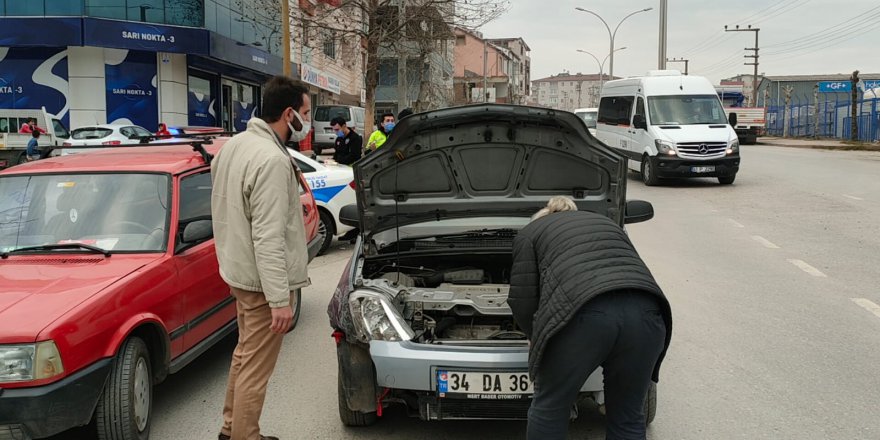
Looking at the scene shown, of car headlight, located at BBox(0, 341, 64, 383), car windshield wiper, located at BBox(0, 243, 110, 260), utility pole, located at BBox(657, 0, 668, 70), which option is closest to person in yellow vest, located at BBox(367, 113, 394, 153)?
car windshield wiper, located at BBox(0, 243, 110, 260)

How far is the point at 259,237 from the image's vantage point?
3.46 meters

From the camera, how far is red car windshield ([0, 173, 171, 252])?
4570mm

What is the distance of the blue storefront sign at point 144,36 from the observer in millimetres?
21297

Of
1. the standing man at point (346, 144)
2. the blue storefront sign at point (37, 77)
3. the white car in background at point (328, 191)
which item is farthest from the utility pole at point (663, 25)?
the white car in background at point (328, 191)

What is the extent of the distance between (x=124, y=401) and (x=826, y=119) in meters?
49.3

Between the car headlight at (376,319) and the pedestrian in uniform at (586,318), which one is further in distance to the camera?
the car headlight at (376,319)

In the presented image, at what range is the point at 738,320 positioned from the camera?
249 inches

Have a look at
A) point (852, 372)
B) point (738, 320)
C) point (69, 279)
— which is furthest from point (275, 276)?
point (738, 320)

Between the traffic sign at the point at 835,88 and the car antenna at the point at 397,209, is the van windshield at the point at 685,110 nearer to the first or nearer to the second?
the car antenna at the point at 397,209

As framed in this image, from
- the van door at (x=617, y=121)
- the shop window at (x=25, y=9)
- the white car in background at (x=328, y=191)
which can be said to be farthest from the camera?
the shop window at (x=25, y=9)

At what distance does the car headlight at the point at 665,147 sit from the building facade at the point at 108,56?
42.0 feet

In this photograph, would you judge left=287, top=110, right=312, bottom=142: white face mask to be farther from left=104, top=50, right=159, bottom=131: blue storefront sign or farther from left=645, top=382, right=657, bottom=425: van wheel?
left=104, top=50, right=159, bottom=131: blue storefront sign

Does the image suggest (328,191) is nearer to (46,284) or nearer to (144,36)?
(46,284)

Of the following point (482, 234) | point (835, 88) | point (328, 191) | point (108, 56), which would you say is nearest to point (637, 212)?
point (482, 234)
